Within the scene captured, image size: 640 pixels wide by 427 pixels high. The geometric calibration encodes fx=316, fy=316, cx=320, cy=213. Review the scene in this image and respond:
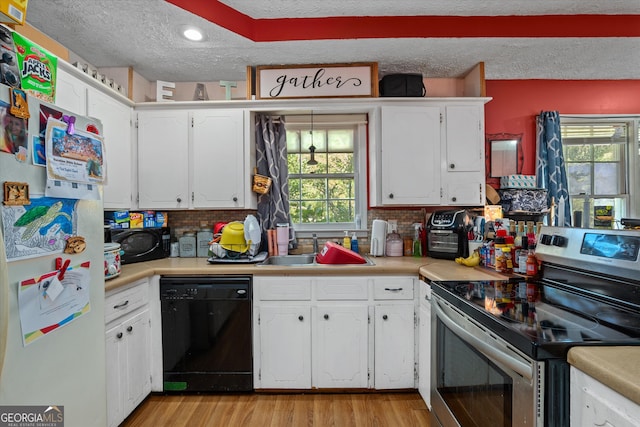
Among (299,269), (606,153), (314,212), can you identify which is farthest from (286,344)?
(606,153)

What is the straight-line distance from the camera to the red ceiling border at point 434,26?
2080mm

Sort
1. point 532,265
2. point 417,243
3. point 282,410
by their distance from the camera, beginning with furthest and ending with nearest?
point 417,243, point 282,410, point 532,265

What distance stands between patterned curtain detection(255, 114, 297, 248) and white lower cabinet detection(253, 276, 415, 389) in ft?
2.31

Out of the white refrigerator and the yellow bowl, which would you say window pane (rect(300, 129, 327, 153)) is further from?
the white refrigerator

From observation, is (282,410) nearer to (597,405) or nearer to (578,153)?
(597,405)

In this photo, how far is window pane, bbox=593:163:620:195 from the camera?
281 centimetres

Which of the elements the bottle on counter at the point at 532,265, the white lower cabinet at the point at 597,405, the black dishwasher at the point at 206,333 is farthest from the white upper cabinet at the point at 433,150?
the white lower cabinet at the point at 597,405

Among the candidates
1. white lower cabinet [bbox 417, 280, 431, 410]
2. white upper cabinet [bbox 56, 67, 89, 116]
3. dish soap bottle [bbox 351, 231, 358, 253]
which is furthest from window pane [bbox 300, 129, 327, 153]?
white upper cabinet [bbox 56, 67, 89, 116]

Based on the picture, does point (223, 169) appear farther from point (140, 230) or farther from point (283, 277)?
point (283, 277)

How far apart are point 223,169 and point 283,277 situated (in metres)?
1.02

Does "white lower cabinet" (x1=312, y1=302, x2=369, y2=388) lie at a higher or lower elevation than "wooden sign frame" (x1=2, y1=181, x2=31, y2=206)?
lower

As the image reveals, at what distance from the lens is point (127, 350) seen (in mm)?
1915

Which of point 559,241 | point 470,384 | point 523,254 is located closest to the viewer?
point 470,384

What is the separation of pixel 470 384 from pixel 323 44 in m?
2.18
